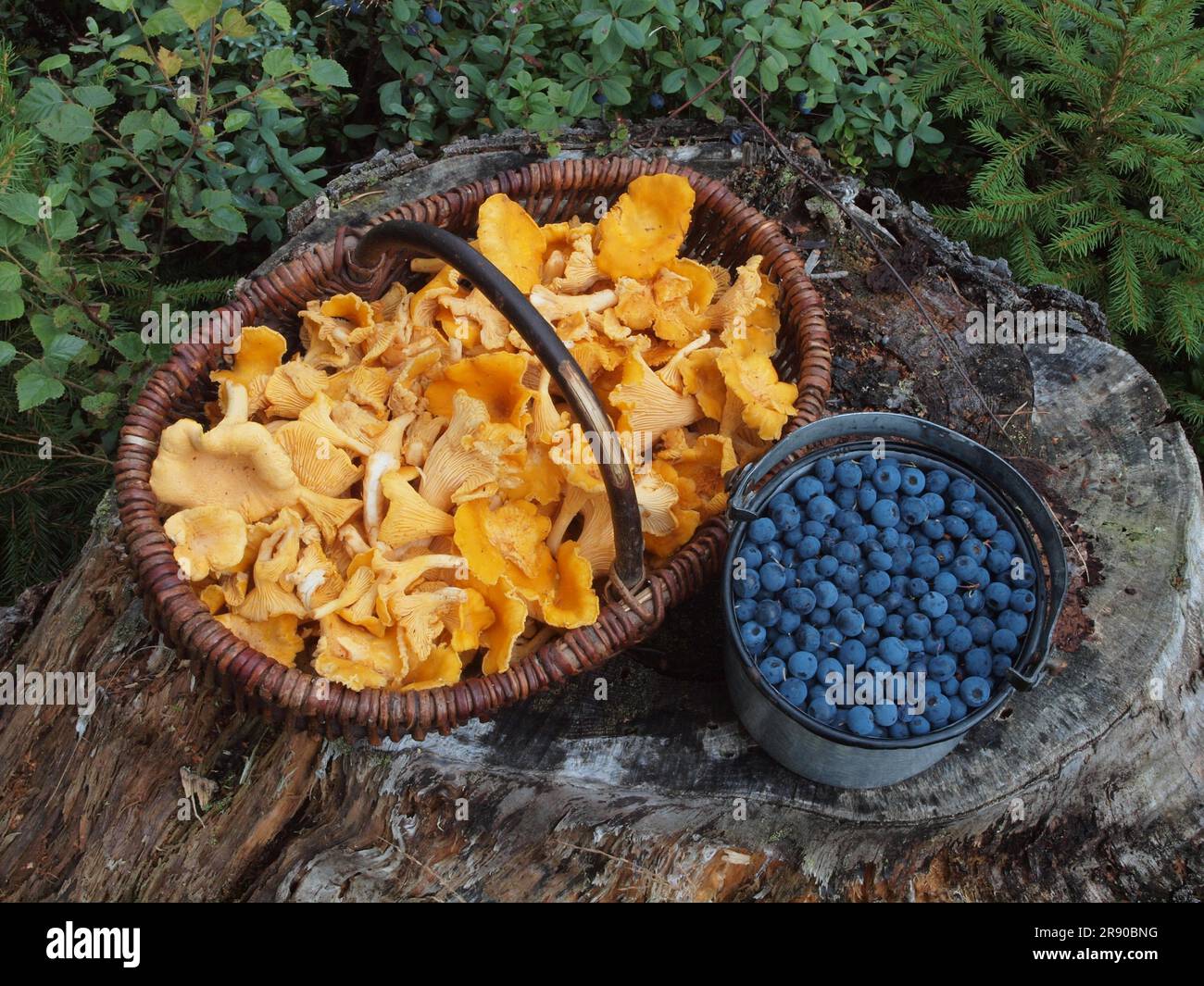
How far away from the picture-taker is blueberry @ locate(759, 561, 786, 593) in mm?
2342

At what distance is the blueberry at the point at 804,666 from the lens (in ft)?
7.40

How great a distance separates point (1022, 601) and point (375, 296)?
222 cm

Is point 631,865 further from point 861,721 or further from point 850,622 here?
point 850,622

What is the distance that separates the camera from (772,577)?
2342mm

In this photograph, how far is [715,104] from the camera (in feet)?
11.8

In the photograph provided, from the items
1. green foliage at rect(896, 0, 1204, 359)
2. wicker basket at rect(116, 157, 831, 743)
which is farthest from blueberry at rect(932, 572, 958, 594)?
green foliage at rect(896, 0, 1204, 359)

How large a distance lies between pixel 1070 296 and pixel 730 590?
1.83m

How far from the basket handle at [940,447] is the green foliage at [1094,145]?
1.43 meters

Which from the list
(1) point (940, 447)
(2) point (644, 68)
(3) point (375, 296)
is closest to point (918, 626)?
(1) point (940, 447)

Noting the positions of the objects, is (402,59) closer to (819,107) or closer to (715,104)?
(715,104)

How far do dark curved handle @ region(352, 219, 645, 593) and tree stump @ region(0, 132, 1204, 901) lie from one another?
2.12 feet

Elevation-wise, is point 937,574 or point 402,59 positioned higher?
point 402,59
